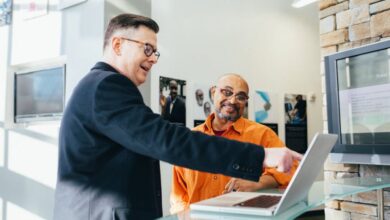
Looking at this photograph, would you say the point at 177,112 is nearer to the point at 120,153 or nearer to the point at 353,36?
the point at 353,36

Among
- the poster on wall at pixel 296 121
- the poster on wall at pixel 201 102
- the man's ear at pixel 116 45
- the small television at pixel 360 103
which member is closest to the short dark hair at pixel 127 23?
the man's ear at pixel 116 45

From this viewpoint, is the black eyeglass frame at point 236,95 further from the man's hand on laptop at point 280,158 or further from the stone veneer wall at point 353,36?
the man's hand on laptop at point 280,158

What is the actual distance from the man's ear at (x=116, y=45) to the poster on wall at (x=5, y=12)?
3.20 m

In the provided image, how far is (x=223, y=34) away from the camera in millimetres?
4973

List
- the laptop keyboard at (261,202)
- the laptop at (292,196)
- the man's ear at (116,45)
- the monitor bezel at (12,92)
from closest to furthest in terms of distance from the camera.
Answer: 1. the laptop at (292,196)
2. the laptop keyboard at (261,202)
3. the man's ear at (116,45)
4. the monitor bezel at (12,92)

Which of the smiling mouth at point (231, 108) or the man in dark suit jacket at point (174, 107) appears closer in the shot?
the smiling mouth at point (231, 108)

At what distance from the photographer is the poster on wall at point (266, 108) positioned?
5316 millimetres

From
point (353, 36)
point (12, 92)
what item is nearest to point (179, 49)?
point (12, 92)

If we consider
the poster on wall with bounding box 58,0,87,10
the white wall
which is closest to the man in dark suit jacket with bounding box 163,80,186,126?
the white wall

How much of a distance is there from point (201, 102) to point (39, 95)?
1.82 meters

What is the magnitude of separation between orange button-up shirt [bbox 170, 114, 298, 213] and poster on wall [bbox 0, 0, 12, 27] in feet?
9.62

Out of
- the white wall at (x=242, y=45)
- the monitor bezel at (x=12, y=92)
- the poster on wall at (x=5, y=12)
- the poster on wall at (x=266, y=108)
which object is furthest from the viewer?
the poster on wall at (x=266, y=108)

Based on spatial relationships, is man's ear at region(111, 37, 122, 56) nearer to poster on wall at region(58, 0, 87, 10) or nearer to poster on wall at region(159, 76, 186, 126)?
poster on wall at region(58, 0, 87, 10)

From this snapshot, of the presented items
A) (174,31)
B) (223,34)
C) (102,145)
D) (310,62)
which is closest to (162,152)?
(102,145)
